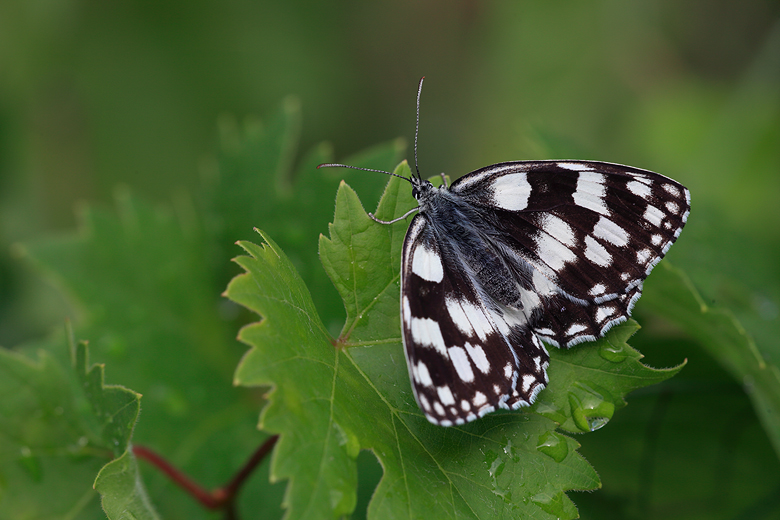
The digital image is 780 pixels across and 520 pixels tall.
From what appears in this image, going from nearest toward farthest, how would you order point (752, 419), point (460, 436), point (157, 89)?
point (460, 436) → point (752, 419) → point (157, 89)

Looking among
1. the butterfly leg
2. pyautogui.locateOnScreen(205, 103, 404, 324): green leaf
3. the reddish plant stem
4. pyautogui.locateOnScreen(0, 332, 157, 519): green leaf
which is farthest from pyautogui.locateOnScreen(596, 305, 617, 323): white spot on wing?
pyautogui.locateOnScreen(0, 332, 157, 519): green leaf

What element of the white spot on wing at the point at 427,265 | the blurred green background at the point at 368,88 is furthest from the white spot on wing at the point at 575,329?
the blurred green background at the point at 368,88

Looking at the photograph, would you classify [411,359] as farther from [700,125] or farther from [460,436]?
[700,125]

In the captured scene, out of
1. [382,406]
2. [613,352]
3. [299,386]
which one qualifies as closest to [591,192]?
[613,352]

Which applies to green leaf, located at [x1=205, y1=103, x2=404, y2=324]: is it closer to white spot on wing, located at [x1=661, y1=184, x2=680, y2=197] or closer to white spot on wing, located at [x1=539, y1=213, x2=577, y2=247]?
white spot on wing, located at [x1=539, y1=213, x2=577, y2=247]

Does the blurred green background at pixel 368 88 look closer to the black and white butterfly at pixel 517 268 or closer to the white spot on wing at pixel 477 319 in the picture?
the black and white butterfly at pixel 517 268

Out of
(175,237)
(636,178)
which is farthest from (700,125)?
(175,237)

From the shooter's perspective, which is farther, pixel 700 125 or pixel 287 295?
pixel 700 125
